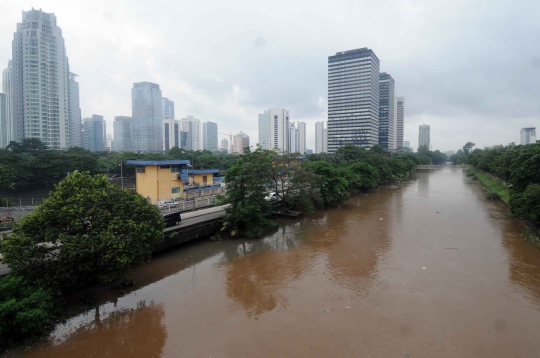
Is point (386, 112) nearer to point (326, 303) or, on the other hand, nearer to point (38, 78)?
point (38, 78)


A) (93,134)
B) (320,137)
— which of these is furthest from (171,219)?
(320,137)

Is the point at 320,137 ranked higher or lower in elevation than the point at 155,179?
higher

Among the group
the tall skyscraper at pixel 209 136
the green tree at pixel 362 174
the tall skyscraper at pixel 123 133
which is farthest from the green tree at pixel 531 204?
the tall skyscraper at pixel 209 136

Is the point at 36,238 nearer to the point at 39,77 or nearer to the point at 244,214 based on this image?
the point at 244,214

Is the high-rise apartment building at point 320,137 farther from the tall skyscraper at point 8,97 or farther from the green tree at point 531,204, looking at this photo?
the green tree at point 531,204

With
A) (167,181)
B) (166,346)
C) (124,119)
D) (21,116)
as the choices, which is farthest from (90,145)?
(166,346)

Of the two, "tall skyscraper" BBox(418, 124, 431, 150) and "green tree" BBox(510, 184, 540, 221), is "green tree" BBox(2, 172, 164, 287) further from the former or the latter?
"tall skyscraper" BBox(418, 124, 431, 150)
